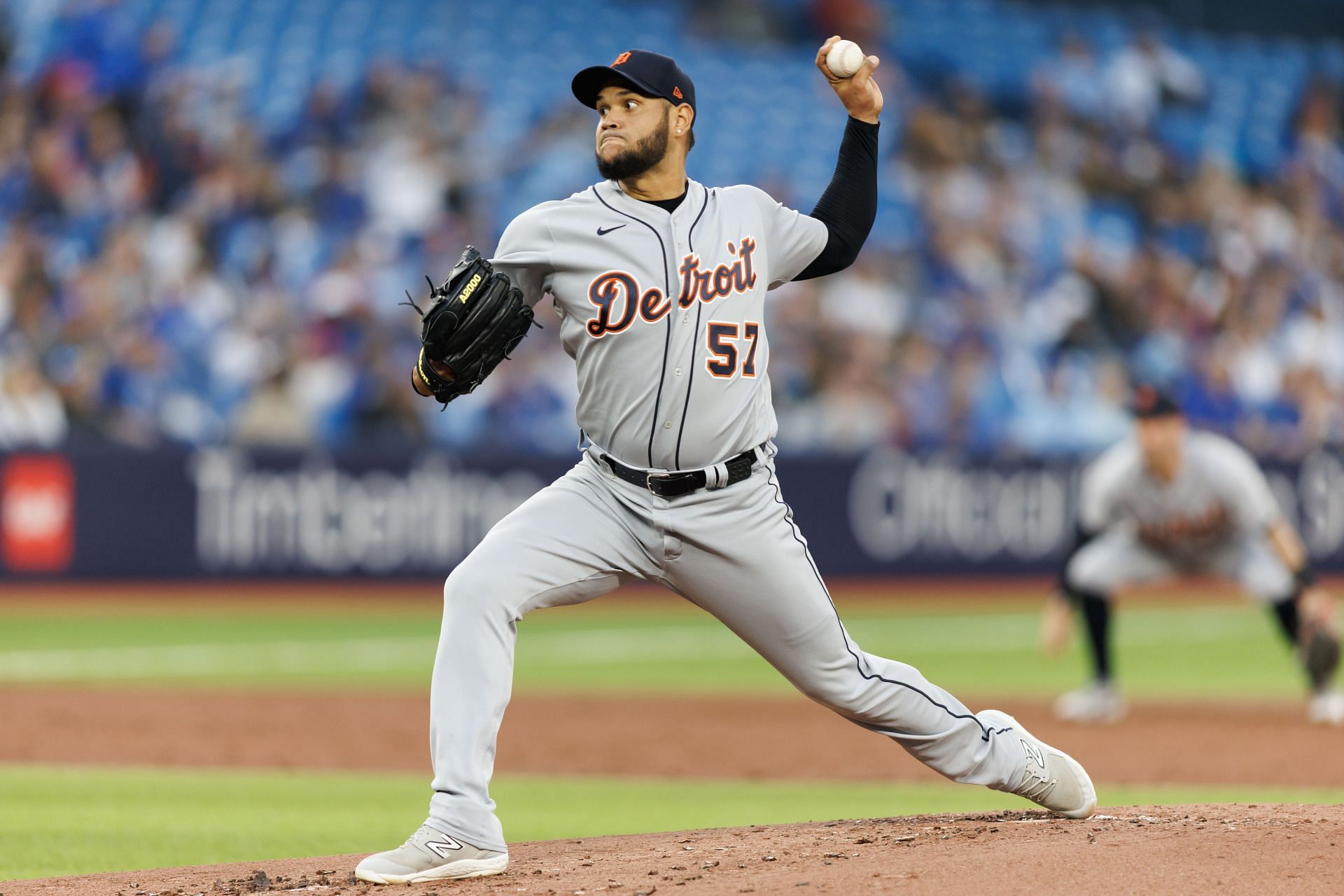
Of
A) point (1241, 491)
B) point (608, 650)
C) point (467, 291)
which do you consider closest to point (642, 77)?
point (467, 291)

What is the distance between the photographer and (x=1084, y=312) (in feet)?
56.5

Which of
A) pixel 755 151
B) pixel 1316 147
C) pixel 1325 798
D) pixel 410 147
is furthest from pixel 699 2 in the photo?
pixel 1325 798

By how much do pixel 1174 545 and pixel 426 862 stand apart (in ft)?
20.7

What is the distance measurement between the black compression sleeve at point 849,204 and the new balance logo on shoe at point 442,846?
1.69m

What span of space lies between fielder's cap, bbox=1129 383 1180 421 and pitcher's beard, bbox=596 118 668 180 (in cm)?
484

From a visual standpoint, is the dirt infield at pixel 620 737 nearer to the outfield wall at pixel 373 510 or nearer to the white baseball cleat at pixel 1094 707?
the white baseball cleat at pixel 1094 707

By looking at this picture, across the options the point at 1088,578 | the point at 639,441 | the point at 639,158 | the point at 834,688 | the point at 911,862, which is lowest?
the point at 911,862

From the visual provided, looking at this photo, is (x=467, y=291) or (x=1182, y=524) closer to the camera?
(x=467, y=291)

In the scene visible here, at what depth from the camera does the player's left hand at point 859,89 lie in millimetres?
4449

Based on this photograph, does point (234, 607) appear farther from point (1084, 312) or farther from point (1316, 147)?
point (1316, 147)

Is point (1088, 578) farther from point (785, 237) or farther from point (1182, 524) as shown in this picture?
point (785, 237)

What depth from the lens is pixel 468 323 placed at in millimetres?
4102

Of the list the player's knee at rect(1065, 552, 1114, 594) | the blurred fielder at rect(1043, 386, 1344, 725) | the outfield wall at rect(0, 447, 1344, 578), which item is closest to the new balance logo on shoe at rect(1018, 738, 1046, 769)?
the blurred fielder at rect(1043, 386, 1344, 725)

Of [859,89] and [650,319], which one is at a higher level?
[859,89]
